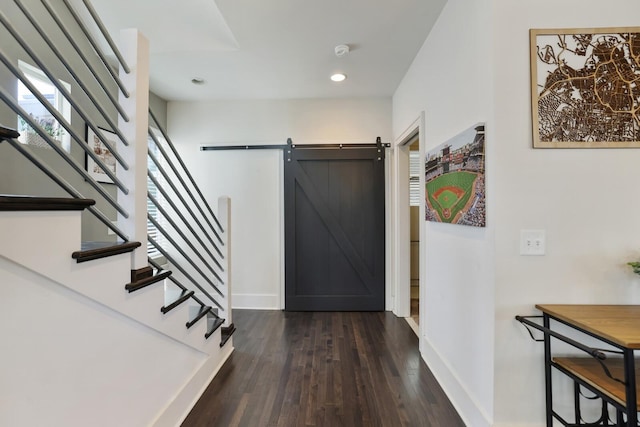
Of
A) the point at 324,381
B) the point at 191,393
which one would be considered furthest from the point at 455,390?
the point at 191,393

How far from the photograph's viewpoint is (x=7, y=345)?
888mm

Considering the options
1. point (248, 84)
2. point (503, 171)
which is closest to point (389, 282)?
point (503, 171)

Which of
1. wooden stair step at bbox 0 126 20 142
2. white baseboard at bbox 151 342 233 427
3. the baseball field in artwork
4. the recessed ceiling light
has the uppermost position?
the recessed ceiling light

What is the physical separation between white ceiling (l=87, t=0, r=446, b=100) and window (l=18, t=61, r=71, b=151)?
0.69 metres

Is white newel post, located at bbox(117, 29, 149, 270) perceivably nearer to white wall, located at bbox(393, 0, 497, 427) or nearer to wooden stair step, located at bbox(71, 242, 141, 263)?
wooden stair step, located at bbox(71, 242, 141, 263)

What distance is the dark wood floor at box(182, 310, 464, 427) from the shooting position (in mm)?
1783

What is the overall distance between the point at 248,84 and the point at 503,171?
277 cm

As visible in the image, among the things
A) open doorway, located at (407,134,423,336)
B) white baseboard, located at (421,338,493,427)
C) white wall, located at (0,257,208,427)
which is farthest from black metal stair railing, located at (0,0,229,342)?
open doorway, located at (407,134,423,336)

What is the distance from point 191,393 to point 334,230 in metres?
2.22

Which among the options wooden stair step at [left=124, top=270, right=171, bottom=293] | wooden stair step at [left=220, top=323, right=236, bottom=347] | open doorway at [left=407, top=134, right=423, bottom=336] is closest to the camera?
wooden stair step at [left=124, top=270, right=171, bottom=293]

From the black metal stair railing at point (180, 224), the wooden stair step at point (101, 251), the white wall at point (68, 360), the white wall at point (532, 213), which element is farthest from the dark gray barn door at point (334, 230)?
the wooden stair step at point (101, 251)

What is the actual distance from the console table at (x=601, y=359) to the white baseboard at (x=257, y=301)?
2790mm

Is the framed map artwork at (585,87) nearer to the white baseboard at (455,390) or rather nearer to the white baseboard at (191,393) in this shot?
the white baseboard at (455,390)

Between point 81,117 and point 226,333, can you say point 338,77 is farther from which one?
point 226,333
